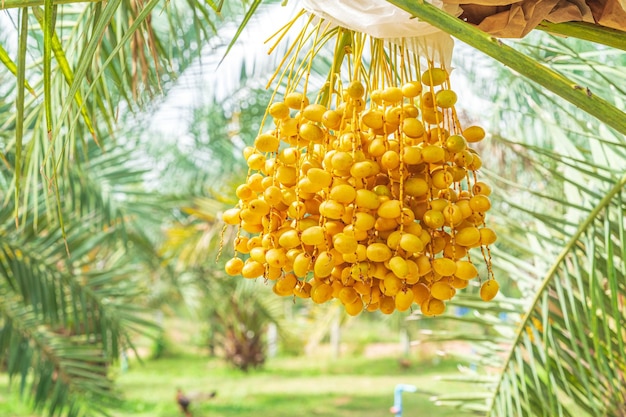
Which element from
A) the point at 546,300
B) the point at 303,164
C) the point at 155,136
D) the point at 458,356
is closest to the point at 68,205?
the point at 458,356

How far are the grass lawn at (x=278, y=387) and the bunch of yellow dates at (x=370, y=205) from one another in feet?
15.2

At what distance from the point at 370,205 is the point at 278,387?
22.2 feet

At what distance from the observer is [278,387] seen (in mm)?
7137

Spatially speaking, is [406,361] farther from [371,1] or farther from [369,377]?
[371,1]

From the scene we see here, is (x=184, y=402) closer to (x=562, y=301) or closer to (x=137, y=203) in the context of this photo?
(x=137, y=203)

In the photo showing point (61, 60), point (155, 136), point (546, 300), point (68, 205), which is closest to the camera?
point (61, 60)

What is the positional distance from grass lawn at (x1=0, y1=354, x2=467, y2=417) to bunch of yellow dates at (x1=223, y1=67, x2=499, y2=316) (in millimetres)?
4624

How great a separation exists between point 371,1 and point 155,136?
5.96m

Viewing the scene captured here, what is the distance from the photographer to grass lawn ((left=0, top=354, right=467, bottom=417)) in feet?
20.1

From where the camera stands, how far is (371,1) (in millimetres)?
666

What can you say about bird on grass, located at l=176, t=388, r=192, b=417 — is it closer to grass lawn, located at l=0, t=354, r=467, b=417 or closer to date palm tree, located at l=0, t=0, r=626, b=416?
grass lawn, located at l=0, t=354, r=467, b=417

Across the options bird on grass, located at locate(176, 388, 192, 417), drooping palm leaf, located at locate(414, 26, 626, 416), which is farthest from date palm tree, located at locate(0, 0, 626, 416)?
bird on grass, located at locate(176, 388, 192, 417)

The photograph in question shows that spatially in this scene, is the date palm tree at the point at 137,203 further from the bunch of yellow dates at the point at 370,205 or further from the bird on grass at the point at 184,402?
the bird on grass at the point at 184,402

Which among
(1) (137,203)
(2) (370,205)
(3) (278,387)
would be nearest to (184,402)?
(3) (278,387)
